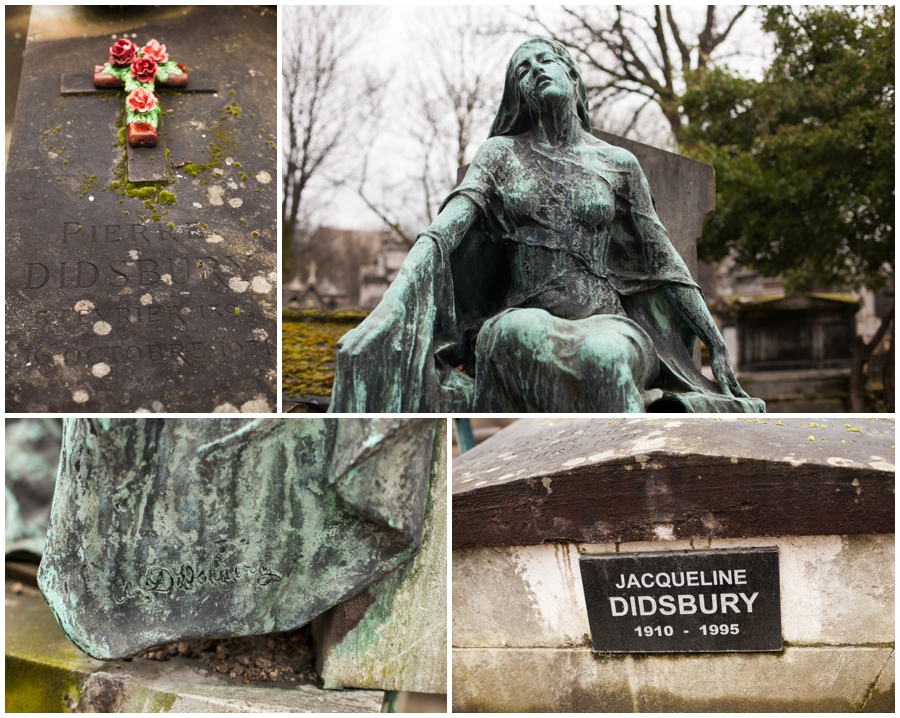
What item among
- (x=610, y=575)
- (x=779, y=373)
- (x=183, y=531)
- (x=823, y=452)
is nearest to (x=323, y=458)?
(x=183, y=531)

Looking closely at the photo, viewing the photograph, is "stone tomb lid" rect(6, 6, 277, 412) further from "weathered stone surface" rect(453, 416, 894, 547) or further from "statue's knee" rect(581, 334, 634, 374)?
"statue's knee" rect(581, 334, 634, 374)

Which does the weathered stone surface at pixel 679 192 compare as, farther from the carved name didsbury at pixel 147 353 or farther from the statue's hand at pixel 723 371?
the carved name didsbury at pixel 147 353

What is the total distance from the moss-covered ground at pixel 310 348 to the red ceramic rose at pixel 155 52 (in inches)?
84.8

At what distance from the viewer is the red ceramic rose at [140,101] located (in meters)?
4.12

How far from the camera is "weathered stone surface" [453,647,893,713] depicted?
7.89 feet

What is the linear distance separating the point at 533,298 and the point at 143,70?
2.95 meters

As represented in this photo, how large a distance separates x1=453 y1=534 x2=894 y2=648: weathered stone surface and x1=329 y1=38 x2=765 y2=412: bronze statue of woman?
0.50 m

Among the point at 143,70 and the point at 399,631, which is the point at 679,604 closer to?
the point at 399,631

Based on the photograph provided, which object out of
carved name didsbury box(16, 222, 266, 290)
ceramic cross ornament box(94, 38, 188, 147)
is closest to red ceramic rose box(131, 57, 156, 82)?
ceramic cross ornament box(94, 38, 188, 147)

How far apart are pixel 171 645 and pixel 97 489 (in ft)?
2.57

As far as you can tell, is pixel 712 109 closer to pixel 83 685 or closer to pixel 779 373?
pixel 779 373

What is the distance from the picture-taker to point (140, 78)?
4262 millimetres

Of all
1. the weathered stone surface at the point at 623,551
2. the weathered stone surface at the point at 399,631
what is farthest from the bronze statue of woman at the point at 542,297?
the weathered stone surface at the point at 623,551
